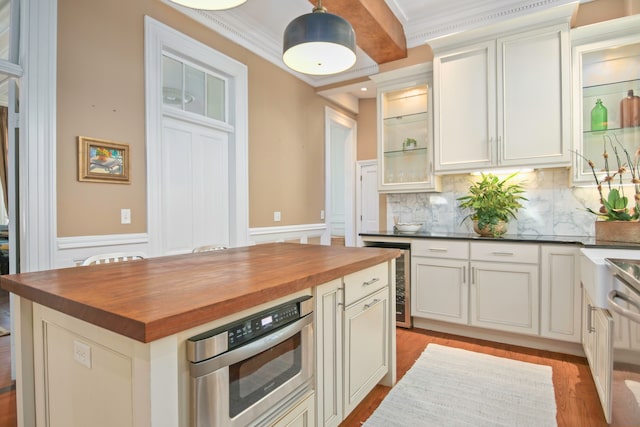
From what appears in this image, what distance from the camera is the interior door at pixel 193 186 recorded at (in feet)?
9.52

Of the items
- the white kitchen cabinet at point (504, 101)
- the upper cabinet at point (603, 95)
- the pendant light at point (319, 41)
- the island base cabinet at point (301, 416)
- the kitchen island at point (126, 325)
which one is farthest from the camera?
the white kitchen cabinet at point (504, 101)

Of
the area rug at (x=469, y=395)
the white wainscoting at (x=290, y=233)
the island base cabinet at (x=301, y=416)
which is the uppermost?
the white wainscoting at (x=290, y=233)

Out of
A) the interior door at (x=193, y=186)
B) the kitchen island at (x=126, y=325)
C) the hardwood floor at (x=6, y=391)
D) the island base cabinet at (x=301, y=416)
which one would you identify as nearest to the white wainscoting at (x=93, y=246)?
the interior door at (x=193, y=186)

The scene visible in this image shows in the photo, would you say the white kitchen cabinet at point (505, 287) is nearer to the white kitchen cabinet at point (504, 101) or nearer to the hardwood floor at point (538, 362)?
the hardwood floor at point (538, 362)

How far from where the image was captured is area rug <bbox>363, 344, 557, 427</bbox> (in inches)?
73.5

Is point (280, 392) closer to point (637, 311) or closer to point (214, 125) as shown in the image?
point (637, 311)

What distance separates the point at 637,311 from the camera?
1.45 meters

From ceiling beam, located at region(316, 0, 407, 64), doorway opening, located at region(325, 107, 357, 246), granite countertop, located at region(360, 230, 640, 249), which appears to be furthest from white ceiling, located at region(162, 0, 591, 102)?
granite countertop, located at region(360, 230, 640, 249)

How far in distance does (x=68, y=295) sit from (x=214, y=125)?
252 centimetres

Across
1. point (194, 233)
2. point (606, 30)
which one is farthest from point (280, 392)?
point (606, 30)

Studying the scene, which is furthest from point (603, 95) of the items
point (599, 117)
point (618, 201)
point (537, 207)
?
point (537, 207)

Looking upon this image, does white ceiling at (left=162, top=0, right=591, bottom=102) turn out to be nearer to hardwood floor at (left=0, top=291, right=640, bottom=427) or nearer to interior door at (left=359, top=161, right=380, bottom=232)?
interior door at (left=359, top=161, right=380, bottom=232)

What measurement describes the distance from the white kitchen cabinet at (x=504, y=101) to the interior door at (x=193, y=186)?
2178 millimetres

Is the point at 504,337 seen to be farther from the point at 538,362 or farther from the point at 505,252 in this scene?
the point at 505,252
